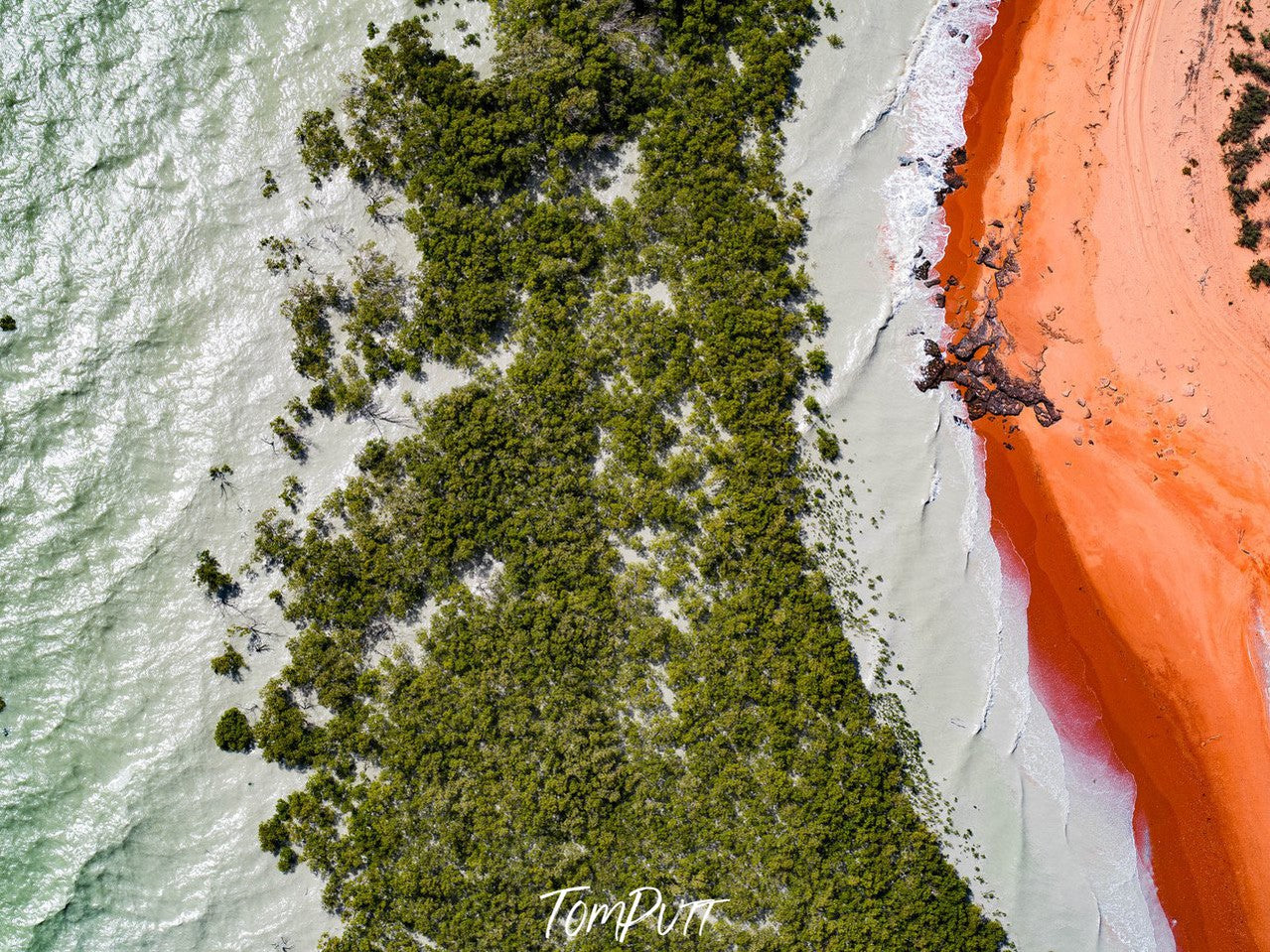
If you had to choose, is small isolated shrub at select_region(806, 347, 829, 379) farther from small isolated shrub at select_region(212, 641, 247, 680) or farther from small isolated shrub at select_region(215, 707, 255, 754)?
small isolated shrub at select_region(215, 707, 255, 754)

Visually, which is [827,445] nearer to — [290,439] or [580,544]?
[580,544]

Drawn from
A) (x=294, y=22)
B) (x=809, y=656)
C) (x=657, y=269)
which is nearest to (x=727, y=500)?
(x=809, y=656)

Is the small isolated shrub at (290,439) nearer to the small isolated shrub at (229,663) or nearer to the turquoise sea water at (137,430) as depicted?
the turquoise sea water at (137,430)

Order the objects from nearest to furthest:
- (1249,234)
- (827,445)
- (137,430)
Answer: (827,445), (137,430), (1249,234)

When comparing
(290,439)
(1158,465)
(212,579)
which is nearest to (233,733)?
(212,579)

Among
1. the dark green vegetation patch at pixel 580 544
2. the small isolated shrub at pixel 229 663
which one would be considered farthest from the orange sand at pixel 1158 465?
the small isolated shrub at pixel 229 663

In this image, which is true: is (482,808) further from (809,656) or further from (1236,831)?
(1236,831)
